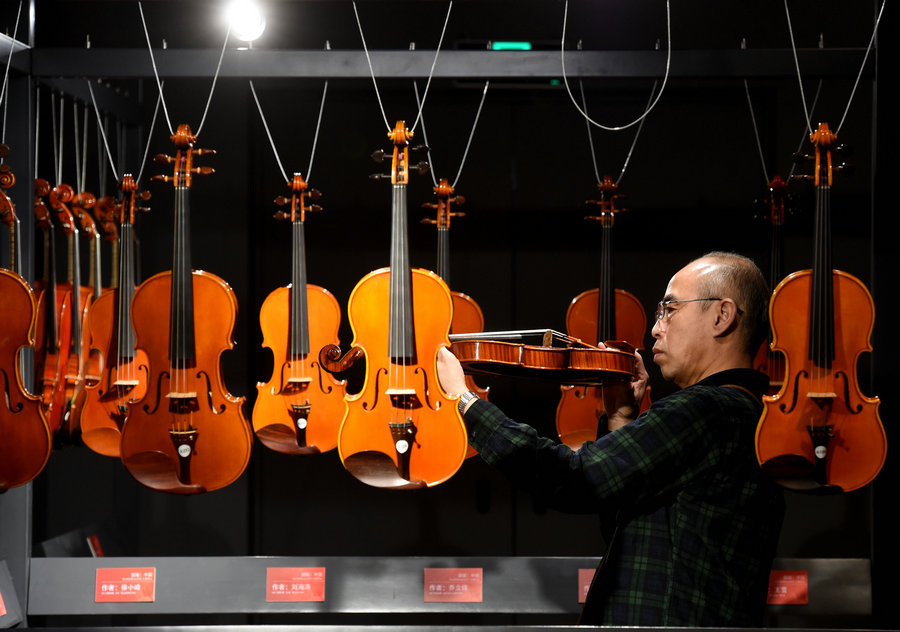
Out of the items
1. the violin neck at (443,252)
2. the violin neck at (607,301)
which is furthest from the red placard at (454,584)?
the violin neck at (443,252)

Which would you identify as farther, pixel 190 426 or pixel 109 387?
pixel 109 387

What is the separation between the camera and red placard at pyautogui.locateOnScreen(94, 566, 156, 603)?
308 centimetres

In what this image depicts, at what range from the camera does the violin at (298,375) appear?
304cm

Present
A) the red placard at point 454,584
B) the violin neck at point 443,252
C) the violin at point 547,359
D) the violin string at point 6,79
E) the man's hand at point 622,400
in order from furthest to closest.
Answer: the violin neck at point 443,252
the red placard at point 454,584
the violin string at point 6,79
the man's hand at point 622,400
the violin at point 547,359

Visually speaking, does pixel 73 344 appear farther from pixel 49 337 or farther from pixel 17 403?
pixel 17 403

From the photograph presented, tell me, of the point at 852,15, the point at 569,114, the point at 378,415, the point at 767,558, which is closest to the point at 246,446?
the point at 378,415

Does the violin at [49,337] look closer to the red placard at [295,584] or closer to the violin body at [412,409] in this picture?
the red placard at [295,584]

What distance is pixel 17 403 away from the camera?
2568 mm

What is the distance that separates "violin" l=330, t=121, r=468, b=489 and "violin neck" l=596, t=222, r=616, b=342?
0.70 m

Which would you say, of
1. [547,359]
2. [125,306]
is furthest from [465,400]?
[125,306]

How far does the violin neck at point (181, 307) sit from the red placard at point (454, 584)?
1.11 meters

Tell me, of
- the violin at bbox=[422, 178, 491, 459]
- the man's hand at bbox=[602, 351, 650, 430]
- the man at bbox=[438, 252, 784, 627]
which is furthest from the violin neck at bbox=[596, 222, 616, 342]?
the man at bbox=[438, 252, 784, 627]

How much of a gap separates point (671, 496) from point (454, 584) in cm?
145

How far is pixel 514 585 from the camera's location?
305cm
